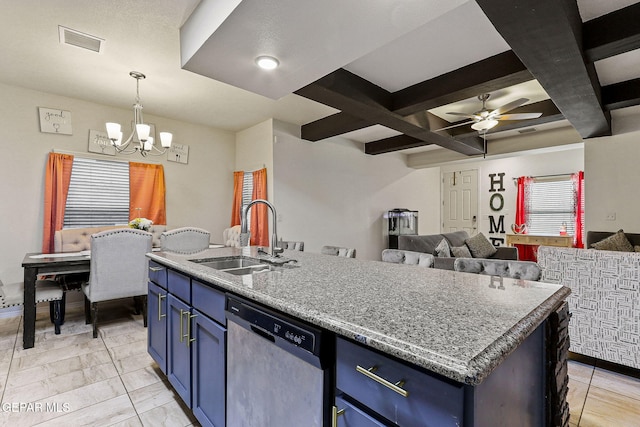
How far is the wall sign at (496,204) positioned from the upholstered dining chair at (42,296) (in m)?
7.72

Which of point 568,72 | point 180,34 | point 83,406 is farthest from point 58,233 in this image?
point 568,72

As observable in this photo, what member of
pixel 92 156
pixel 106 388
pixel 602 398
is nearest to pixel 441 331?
pixel 602 398

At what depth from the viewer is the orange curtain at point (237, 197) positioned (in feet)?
16.9

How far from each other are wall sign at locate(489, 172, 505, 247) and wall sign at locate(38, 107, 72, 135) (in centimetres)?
795

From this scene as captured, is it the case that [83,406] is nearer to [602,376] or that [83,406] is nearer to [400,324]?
[400,324]

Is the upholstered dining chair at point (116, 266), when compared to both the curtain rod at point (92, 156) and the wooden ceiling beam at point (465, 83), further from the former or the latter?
the wooden ceiling beam at point (465, 83)

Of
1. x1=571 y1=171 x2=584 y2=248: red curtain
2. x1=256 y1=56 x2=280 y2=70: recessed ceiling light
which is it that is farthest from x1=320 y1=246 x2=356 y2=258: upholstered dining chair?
x1=571 y1=171 x2=584 y2=248: red curtain

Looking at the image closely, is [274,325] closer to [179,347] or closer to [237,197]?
[179,347]

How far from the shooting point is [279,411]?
3.53ft

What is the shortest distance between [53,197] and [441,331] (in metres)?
4.60

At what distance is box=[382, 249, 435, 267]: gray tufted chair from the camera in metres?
2.00

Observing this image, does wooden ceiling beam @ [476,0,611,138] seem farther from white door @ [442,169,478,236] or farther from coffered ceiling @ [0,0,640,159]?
white door @ [442,169,478,236]

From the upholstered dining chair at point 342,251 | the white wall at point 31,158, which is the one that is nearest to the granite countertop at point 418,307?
the upholstered dining chair at point 342,251

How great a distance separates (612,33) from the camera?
212 centimetres
